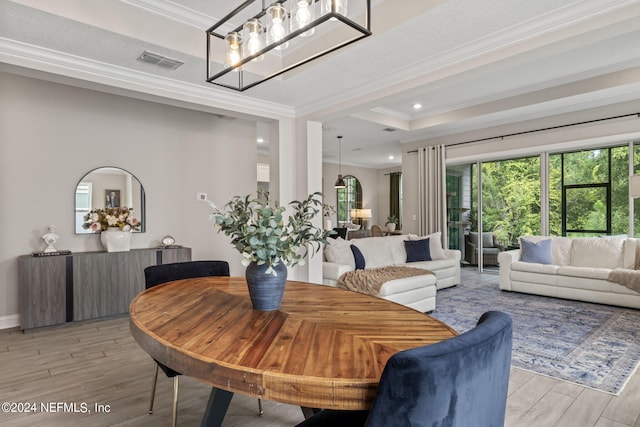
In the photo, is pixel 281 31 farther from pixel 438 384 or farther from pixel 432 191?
pixel 432 191

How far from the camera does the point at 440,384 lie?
2.58ft

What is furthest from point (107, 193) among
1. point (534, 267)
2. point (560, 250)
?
point (560, 250)

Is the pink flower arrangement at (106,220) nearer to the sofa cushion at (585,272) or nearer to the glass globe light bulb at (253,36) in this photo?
the glass globe light bulb at (253,36)

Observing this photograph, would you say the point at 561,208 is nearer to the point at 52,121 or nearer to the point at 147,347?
the point at 147,347

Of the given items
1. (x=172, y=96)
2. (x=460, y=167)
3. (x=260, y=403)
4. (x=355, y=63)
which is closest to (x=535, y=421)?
(x=260, y=403)

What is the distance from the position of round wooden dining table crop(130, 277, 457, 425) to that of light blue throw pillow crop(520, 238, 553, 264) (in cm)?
461

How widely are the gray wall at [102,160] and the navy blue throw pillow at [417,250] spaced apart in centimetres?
260

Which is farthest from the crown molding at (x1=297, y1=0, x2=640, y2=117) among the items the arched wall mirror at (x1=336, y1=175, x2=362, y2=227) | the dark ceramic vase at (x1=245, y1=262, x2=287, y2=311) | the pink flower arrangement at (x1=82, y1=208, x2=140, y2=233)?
the arched wall mirror at (x1=336, y1=175, x2=362, y2=227)

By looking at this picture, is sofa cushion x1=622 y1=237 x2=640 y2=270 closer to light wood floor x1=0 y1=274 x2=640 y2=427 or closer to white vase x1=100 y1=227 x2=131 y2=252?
light wood floor x1=0 y1=274 x2=640 y2=427

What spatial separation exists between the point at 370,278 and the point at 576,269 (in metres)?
2.90

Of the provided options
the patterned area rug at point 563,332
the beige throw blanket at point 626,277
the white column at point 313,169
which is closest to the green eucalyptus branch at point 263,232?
the patterned area rug at point 563,332

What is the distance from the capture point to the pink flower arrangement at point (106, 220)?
164 inches

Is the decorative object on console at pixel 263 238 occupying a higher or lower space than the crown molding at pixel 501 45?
lower

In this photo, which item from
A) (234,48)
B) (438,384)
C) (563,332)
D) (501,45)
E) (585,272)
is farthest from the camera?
(585,272)
